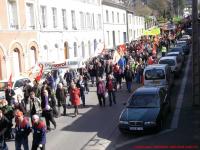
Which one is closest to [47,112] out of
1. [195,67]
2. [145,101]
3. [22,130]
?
[145,101]

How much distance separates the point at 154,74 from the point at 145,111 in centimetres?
804

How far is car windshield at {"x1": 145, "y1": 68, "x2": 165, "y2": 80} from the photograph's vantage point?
24.3 metres

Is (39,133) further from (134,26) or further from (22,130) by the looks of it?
(134,26)

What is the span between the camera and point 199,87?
68.0ft

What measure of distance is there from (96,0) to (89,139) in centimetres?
4160

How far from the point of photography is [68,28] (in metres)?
44.9

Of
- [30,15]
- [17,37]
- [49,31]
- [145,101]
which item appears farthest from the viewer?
[49,31]

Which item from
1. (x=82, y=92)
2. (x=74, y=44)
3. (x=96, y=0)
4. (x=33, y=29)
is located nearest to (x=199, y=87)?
(x=82, y=92)

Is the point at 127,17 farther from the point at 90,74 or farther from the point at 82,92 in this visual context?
the point at 82,92

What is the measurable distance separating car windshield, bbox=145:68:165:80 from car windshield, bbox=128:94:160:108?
6.52 meters

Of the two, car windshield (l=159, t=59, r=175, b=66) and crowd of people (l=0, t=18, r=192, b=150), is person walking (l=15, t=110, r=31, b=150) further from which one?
car windshield (l=159, t=59, r=175, b=66)

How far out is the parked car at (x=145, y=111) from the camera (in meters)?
16.1

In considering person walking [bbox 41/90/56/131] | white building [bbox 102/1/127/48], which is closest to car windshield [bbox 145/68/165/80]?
person walking [bbox 41/90/56/131]

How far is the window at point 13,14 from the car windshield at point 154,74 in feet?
44.1
